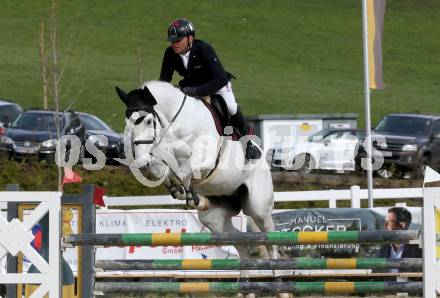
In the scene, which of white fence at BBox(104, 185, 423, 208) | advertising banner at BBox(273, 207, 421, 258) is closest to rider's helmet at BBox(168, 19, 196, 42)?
advertising banner at BBox(273, 207, 421, 258)

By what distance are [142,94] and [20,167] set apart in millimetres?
13100

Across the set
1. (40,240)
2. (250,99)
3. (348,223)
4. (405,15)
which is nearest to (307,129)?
(250,99)

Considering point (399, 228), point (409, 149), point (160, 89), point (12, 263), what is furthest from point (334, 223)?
point (409, 149)

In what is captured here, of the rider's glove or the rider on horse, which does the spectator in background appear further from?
the rider's glove

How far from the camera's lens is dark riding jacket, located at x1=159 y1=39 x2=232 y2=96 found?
9.16 meters

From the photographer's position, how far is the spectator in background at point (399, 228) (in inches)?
499

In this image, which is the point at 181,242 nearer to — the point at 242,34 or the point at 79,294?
the point at 79,294

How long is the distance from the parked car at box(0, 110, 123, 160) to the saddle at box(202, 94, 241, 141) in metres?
13.4

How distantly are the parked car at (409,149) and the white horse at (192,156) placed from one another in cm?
1434

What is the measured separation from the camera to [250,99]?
43.2m

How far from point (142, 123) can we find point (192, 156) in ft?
1.76

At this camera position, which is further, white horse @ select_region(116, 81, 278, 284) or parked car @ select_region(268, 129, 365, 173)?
parked car @ select_region(268, 129, 365, 173)

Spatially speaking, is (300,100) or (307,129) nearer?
(307,129)

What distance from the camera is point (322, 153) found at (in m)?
24.6
